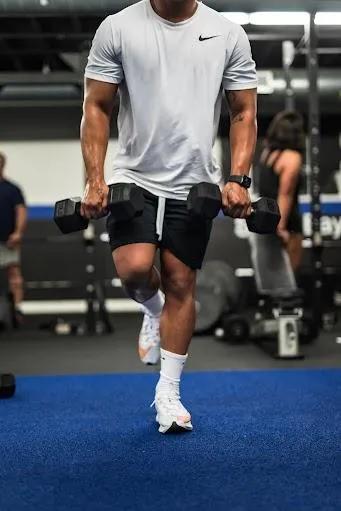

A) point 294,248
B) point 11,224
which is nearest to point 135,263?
point 294,248

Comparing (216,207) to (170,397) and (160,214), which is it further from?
(170,397)

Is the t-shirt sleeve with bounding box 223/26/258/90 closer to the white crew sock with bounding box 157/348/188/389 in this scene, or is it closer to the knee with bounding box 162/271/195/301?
the knee with bounding box 162/271/195/301

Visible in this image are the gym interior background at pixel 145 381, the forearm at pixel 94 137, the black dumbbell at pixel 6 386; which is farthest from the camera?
the black dumbbell at pixel 6 386

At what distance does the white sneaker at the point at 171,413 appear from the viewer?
175cm

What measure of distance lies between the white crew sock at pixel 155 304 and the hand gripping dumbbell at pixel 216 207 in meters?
0.43

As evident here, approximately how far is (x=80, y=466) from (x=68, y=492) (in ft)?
0.60

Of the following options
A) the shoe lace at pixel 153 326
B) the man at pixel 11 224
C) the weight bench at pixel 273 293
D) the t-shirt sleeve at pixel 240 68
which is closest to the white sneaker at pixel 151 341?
the shoe lace at pixel 153 326

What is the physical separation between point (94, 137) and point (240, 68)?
46cm

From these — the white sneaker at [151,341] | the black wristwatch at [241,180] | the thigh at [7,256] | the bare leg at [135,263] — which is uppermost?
the black wristwatch at [241,180]

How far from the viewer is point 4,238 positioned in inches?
203

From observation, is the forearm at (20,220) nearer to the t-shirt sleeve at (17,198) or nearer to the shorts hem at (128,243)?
the t-shirt sleeve at (17,198)

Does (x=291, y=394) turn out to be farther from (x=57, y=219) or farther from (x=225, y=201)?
(x=57, y=219)

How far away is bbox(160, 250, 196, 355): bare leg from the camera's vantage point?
1854mm

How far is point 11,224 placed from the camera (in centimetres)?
518
